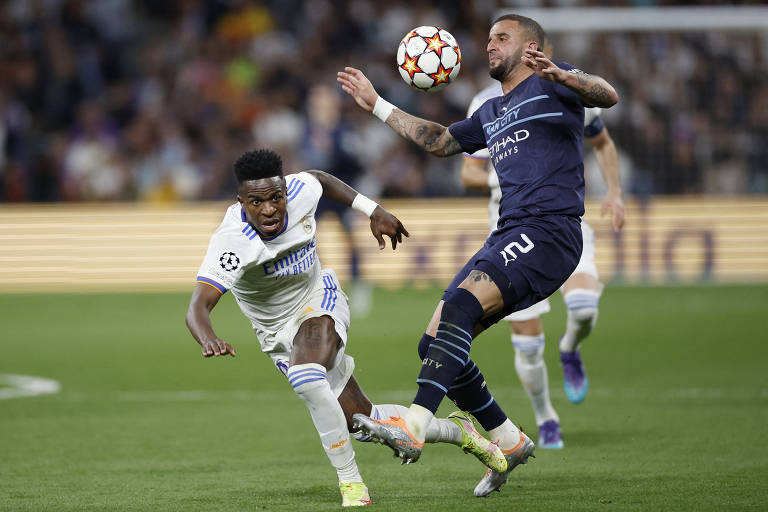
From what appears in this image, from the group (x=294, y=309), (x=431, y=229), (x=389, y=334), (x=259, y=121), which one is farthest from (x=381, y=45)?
(x=294, y=309)

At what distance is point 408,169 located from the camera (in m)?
19.8

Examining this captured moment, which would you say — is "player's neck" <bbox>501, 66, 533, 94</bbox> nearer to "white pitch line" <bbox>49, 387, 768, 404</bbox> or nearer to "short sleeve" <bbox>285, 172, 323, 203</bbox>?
"short sleeve" <bbox>285, 172, 323, 203</bbox>

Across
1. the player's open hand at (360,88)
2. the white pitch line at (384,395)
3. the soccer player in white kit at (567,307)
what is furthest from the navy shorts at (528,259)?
the white pitch line at (384,395)

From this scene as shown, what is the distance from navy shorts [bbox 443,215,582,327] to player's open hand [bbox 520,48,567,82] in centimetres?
72

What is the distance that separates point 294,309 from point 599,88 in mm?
2035

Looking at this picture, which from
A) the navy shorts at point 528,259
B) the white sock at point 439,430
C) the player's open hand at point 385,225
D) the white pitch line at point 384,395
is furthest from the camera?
the white pitch line at point 384,395

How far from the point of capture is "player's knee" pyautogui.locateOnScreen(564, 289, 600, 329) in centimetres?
828

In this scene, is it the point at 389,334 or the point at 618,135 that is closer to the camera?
the point at 389,334

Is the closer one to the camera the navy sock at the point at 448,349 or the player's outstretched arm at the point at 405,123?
the navy sock at the point at 448,349

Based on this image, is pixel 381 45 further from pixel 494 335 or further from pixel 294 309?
pixel 294 309

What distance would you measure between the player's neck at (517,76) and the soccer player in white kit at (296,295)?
99 centimetres

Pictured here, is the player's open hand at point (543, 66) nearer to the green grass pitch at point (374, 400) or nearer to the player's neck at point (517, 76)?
the player's neck at point (517, 76)

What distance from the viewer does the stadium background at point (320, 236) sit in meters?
7.68

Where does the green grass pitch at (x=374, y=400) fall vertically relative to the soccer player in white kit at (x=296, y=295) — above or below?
below
